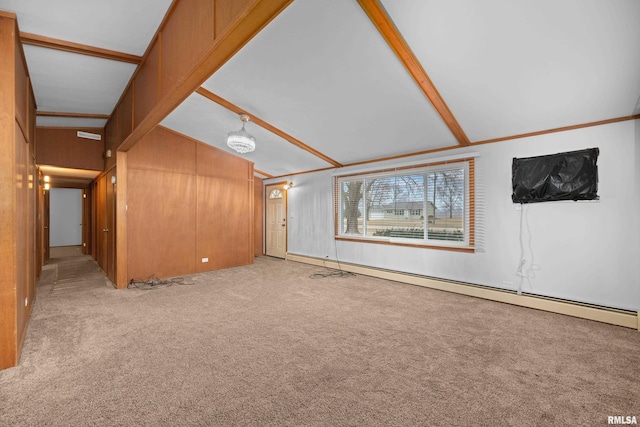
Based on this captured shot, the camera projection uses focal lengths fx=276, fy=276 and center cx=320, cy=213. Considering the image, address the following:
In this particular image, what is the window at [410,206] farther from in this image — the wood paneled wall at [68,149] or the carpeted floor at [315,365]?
the wood paneled wall at [68,149]

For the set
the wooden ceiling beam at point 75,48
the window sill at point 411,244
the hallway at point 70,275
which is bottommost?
the hallway at point 70,275

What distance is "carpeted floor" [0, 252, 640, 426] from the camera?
180 centimetres

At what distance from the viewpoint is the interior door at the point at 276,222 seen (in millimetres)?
7871

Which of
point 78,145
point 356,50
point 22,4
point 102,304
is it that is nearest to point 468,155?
point 356,50

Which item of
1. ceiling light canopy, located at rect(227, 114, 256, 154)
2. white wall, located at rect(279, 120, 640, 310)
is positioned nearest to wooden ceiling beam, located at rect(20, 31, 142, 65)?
ceiling light canopy, located at rect(227, 114, 256, 154)

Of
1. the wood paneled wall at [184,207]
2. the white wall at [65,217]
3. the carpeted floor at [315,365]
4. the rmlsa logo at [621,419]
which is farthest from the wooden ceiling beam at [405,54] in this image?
the white wall at [65,217]

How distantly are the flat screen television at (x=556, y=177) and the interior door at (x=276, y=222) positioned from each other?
5.47m

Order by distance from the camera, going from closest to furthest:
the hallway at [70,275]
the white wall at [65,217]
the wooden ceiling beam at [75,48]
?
the wooden ceiling beam at [75,48] → the hallway at [70,275] → the white wall at [65,217]

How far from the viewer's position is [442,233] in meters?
4.81

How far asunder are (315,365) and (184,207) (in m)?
4.62

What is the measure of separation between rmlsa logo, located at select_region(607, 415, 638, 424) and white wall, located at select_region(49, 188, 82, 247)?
527 inches

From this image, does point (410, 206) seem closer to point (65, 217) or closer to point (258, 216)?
point (258, 216)

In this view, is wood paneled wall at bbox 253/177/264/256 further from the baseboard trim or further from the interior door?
the baseboard trim

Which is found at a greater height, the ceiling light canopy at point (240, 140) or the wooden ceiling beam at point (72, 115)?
the wooden ceiling beam at point (72, 115)
